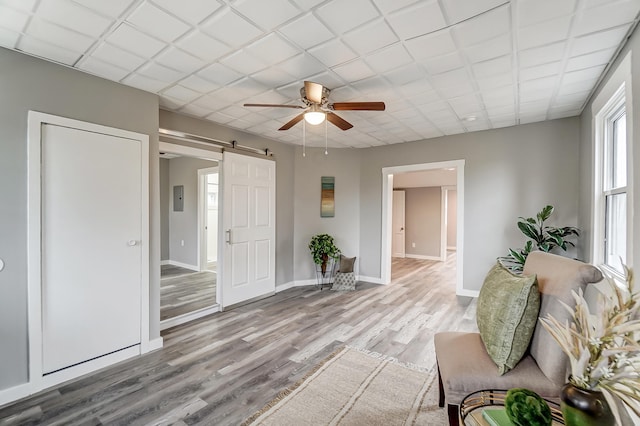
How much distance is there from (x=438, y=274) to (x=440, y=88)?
4532 millimetres

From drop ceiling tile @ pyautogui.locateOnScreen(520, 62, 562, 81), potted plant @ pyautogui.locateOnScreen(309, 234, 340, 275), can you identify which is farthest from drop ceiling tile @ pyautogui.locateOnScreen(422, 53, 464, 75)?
potted plant @ pyautogui.locateOnScreen(309, 234, 340, 275)

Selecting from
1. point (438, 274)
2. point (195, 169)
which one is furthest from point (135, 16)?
point (438, 274)

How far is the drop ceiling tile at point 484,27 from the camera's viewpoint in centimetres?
172

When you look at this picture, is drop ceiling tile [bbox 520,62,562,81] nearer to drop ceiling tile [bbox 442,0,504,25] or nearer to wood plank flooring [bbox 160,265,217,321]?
drop ceiling tile [bbox 442,0,504,25]

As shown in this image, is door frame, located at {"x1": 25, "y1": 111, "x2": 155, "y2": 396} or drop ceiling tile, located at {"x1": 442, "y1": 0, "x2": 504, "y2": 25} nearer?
drop ceiling tile, located at {"x1": 442, "y1": 0, "x2": 504, "y2": 25}

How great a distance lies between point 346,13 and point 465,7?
690mm

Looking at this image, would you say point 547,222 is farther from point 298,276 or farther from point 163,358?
point 163,358

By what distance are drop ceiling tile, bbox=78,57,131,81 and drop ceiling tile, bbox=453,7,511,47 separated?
262cm

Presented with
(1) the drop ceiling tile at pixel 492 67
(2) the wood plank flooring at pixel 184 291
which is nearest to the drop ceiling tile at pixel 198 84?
(1) the drop ceiling tile at pixel 492 67

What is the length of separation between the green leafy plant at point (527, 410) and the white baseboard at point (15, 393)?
10.1ft

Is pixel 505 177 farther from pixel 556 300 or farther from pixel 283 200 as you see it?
pixel 283 200

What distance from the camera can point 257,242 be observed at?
4402 millimetres

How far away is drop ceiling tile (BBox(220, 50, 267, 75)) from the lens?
7.12 feet

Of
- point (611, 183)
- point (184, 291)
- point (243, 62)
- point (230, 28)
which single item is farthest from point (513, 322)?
point (184, 291)
